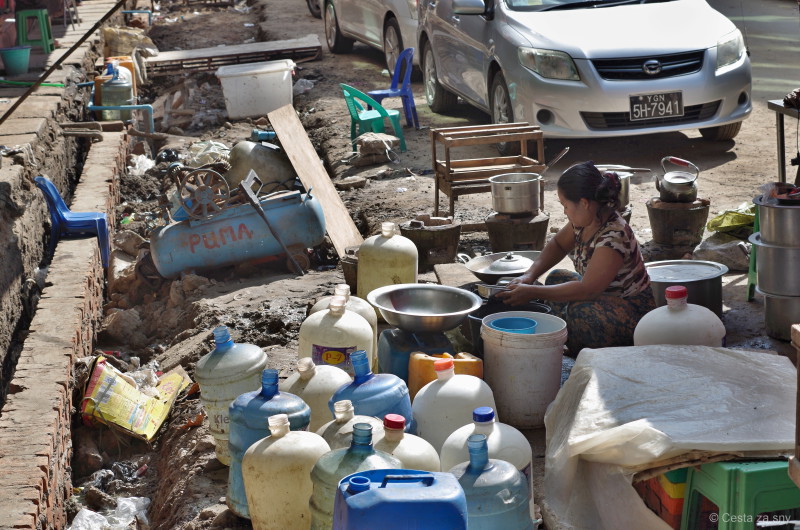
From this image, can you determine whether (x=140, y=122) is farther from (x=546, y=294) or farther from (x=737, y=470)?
(x=737, y=470)

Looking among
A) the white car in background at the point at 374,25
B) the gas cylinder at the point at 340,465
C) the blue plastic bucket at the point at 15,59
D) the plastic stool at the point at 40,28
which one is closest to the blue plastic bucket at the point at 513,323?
the gas cylinder at the point at 340,465

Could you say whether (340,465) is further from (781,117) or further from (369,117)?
(369,117)

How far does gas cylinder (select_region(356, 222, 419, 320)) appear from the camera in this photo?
5.83m

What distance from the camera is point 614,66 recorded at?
8859 millimetres

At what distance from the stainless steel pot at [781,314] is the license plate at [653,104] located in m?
3.88

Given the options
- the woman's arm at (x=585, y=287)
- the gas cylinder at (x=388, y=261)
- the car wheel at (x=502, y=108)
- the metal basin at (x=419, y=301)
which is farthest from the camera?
the car wheel at (x=502, y=108)

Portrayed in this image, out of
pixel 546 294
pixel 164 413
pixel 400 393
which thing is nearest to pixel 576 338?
pixel 546 294

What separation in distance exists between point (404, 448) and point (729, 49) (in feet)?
23.3

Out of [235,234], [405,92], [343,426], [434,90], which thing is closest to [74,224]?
[235,234]

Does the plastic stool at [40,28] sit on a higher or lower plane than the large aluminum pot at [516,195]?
higher

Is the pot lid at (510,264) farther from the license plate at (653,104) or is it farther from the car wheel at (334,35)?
the car wheel at (334,35)

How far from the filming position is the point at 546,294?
488 centimetres

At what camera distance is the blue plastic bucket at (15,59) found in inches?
495

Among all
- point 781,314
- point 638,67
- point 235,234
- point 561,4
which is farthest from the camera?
point 561,4
